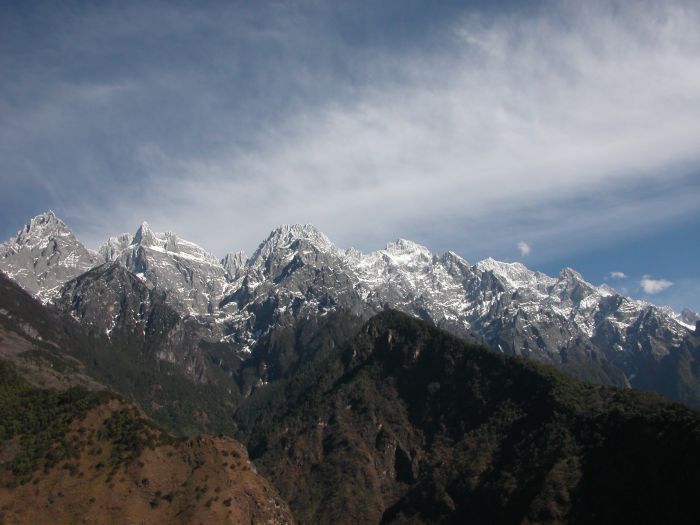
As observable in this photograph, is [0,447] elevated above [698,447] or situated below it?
below

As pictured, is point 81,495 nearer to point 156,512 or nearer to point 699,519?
point 156,512

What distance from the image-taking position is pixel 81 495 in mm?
188875

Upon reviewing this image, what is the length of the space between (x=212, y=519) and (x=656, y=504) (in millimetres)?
126220

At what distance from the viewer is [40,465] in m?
195

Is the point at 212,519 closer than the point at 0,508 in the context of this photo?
No

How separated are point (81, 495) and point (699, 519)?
165022 mm

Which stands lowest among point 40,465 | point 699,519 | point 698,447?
point 40,465

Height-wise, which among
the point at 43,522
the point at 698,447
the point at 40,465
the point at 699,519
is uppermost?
the point at 698,447

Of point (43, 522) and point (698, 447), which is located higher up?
point (698, 447)

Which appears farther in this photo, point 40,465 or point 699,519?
point 40,465

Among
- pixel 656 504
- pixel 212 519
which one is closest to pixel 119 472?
pixel 212 519

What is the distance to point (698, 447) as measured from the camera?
198375mm

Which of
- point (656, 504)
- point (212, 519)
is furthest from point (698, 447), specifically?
point (212, 519)

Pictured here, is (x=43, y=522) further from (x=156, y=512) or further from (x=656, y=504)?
(x=656, y=504)
